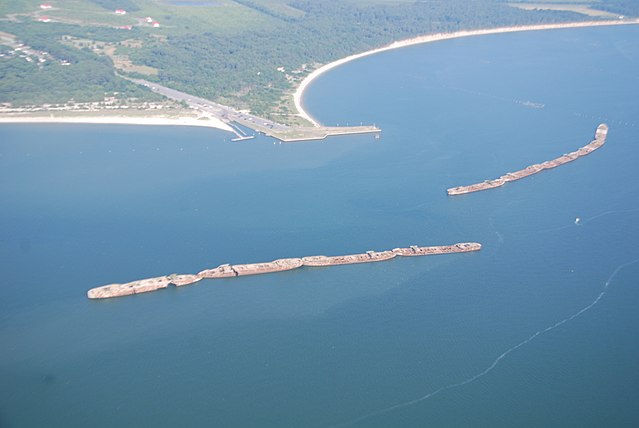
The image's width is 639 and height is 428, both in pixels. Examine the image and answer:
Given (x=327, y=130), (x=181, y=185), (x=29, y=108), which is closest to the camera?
(x=181, y=185)

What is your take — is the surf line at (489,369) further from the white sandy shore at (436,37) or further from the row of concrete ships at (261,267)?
the white sandy shore at (436,37)

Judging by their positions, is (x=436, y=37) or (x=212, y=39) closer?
(x=212, y=39)

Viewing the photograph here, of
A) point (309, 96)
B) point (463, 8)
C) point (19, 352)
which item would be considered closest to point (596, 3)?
point (463, 8)

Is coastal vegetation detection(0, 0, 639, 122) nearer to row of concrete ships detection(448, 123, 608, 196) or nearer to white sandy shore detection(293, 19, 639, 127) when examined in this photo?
white sandy shore detection(293, 19, 639, 127)

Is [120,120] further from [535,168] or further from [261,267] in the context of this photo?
[535,168]

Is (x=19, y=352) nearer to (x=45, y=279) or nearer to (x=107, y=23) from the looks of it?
(x=45, y=279)

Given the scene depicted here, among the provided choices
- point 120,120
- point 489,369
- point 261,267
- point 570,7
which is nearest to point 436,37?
point 570,7
